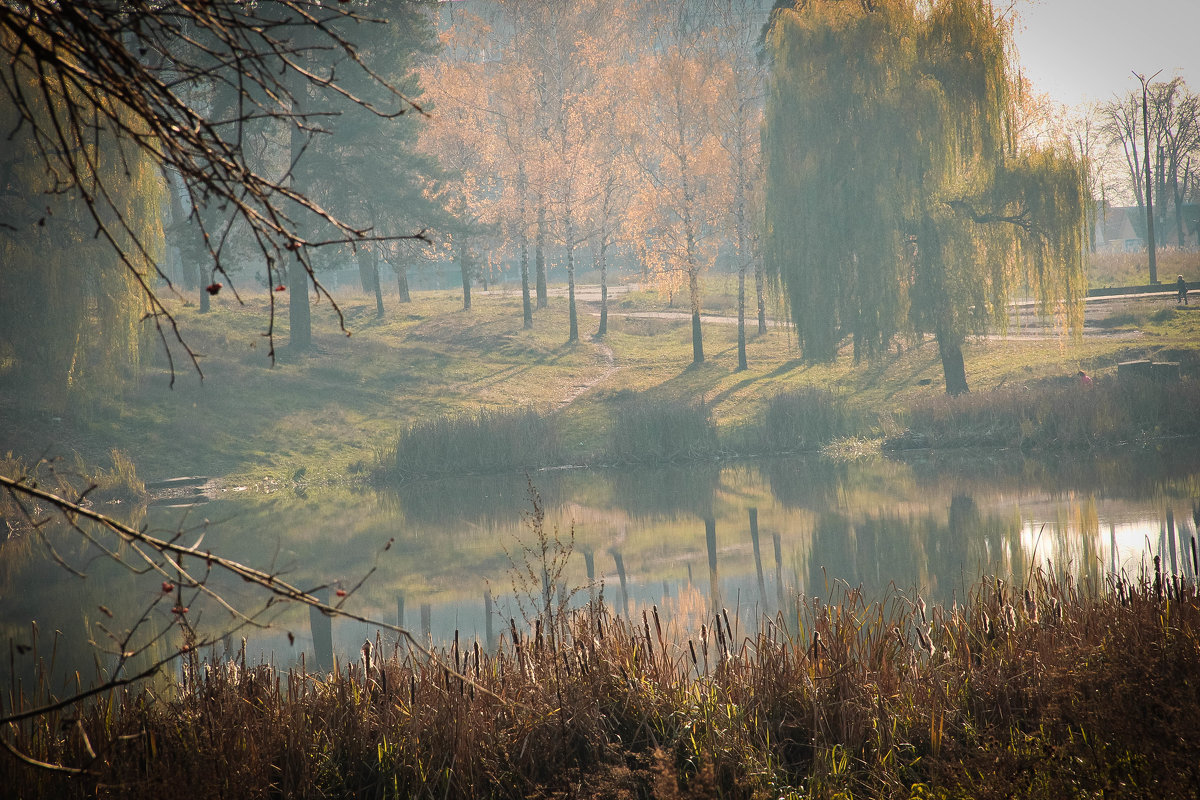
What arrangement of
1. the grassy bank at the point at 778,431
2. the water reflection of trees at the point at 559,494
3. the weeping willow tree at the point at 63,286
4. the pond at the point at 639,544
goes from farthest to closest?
the grassy bank at the point at 778,431 → the weeping willow tree at the point at 63,286 → the water reflection of trees at the point at 559,494 → the pond at the point at 639,544

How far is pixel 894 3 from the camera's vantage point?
2053 cm

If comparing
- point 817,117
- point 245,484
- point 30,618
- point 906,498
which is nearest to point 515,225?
point 817,117

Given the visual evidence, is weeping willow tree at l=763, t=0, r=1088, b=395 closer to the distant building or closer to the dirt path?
the dirt path

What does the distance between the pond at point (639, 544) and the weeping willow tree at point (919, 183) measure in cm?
396

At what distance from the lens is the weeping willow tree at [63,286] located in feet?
58.1

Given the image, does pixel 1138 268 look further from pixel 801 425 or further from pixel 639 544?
pixel 639 544

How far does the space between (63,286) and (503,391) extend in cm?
1084

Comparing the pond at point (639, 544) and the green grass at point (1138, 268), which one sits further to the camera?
the green grass at point (1138, 268)

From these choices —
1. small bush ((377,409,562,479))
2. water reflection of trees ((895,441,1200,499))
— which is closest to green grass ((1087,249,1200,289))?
water reflection of trees ((895,441,1200,499))

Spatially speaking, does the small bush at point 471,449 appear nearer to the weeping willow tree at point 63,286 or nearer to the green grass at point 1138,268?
the weeping willow tree at point 63,286

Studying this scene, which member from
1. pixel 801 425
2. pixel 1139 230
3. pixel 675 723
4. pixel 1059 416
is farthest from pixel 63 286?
pixel 1139 230

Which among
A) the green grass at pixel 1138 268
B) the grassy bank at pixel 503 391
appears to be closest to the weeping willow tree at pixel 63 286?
the grassy bank at pixel 503 391

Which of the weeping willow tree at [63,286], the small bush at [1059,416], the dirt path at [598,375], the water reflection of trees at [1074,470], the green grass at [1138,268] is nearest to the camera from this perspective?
the water reflection of trees at [1074,470]

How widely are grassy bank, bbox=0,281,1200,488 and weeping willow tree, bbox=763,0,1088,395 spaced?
1.99 m
